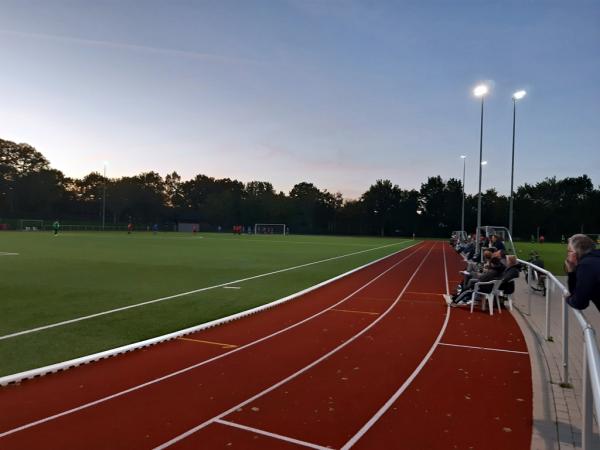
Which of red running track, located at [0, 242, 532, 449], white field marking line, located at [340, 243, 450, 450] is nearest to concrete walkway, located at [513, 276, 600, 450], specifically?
red running track, located at [0, 242, 532, 449]

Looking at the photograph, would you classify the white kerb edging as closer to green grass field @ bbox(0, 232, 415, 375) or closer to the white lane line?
green grass field @ bbox(0, 232, 415, 375)

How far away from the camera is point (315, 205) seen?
109562 millimetres

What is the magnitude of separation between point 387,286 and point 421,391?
30.2 ft

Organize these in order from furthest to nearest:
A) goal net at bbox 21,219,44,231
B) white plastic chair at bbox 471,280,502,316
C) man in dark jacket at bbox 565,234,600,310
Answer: goal net at bbox 21,219,44,231, white plastic chair at bbox 471,280,502,316, man in dark jacket at bbox 565,234,600,310

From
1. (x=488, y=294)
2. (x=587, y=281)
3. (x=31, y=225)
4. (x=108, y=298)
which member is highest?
(x=587, y=281)

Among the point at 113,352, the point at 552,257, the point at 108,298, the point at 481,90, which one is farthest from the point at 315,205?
the point at 113,352

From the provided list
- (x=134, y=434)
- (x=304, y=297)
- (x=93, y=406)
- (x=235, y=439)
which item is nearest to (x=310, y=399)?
(x=235, y=439)

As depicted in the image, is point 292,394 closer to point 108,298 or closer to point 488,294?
point 488,294

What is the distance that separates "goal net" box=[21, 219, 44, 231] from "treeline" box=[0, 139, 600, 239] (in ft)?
26.8

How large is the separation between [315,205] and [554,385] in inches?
4109

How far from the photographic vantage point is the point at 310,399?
4887 millimetres

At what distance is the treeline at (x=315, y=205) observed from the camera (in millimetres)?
92688

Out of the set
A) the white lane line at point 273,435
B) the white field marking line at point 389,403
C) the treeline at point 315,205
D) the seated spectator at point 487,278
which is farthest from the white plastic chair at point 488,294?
the treeline at point 315,205

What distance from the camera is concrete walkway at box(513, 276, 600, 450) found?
13.4ft
